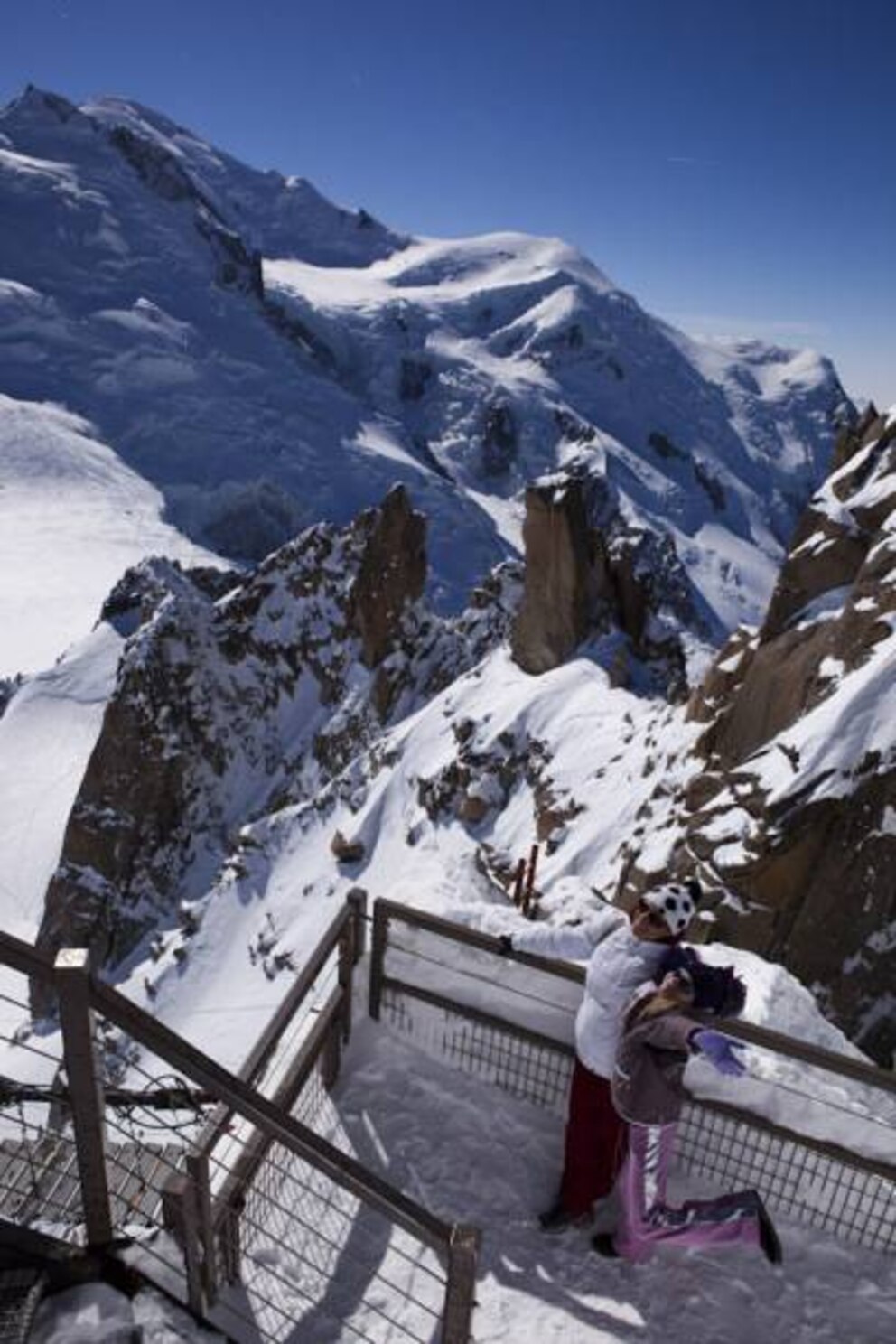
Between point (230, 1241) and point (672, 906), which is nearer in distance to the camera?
point (230, 1241)

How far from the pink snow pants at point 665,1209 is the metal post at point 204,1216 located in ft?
7.02

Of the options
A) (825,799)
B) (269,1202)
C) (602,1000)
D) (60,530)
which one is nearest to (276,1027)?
(269,1202)

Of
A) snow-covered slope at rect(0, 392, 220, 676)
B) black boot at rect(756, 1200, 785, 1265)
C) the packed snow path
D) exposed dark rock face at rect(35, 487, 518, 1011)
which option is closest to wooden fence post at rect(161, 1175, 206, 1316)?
the packed snow path

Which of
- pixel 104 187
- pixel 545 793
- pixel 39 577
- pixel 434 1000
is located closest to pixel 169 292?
pixel 104 187

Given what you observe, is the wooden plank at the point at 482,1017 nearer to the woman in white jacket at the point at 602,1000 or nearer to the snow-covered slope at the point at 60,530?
the woman in white jacket at the point at 602,1000

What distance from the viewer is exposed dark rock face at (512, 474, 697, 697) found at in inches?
995

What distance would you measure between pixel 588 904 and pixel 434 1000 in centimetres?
578

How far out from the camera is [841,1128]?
204 inches

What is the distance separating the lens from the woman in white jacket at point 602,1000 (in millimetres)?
4840

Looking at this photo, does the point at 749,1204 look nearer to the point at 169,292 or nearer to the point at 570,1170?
the point at 570,1170

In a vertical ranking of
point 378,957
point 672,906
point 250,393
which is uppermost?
point 250,393

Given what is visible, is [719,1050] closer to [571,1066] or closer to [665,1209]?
[665,1209]

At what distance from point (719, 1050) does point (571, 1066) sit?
69.6 inches

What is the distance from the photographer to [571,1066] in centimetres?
594
